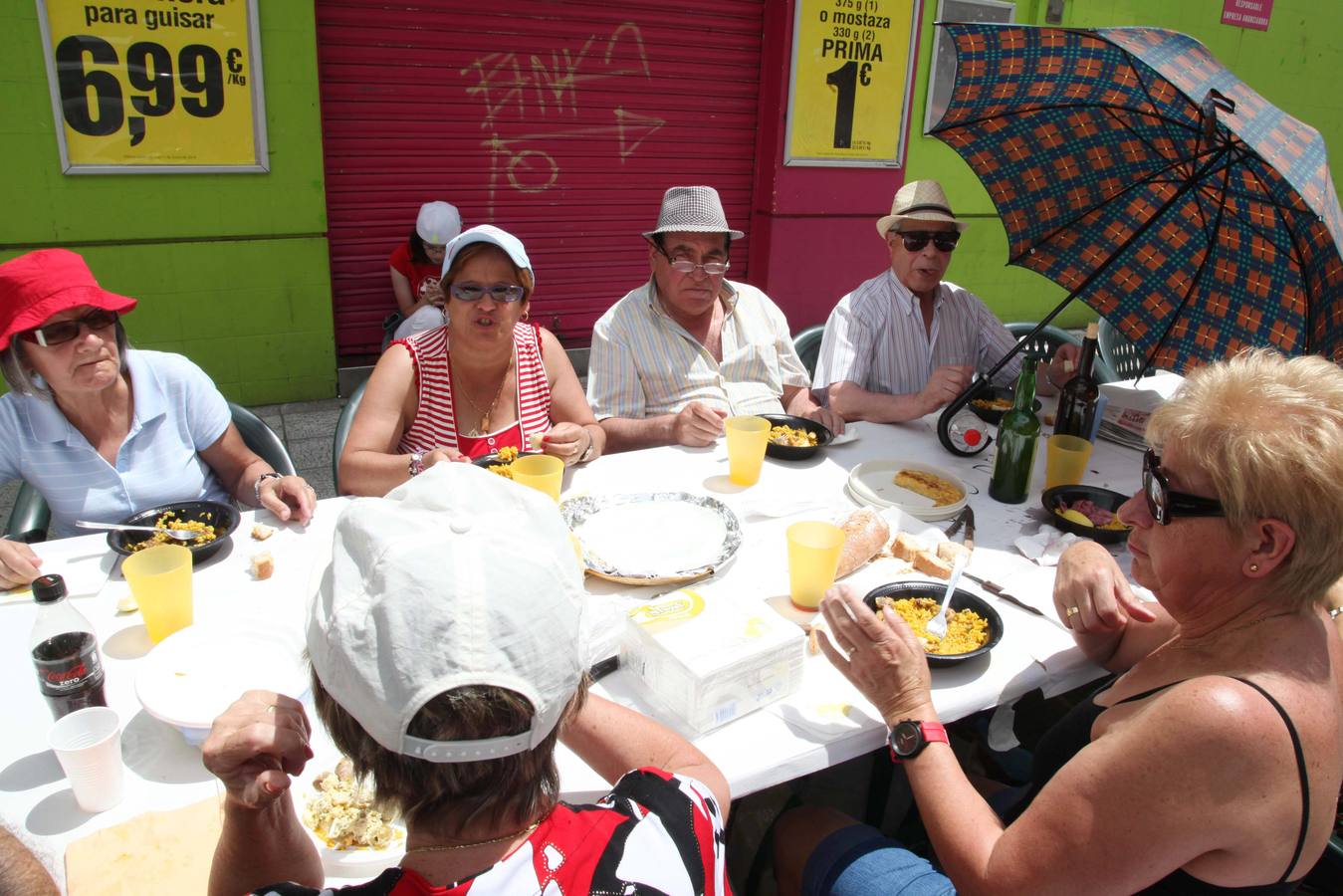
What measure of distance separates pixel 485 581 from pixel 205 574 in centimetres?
Answer: 153

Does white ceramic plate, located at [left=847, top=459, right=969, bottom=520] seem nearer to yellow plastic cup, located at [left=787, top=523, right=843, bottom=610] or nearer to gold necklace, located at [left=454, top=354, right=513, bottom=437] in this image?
yellow plastic cup, located at [left=787, top=523, right=843, bottom=610]

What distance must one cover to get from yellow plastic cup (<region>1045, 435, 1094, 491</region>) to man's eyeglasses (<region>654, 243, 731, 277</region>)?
1503 mm

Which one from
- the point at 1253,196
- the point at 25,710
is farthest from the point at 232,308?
the point at 1253,196

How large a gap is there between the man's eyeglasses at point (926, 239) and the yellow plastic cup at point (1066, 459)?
133cm

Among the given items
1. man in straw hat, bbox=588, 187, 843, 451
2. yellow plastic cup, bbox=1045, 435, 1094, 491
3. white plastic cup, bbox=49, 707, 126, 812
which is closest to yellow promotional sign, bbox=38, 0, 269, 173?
man in straw hat, bbox=588, 187, 843, 451

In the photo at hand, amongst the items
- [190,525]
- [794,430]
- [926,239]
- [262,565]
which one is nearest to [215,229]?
[190,525]

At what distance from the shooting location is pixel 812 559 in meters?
2.02

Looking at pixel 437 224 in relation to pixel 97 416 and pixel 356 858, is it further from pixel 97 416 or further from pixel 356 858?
pixel 356 858

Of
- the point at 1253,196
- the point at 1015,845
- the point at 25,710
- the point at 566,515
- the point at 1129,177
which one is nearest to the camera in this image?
the point at 1015,845

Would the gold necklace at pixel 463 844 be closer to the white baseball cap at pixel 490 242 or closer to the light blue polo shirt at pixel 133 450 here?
the light blue polo shirt at pixel 133 450

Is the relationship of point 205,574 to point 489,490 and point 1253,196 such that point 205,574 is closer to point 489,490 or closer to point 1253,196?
point 489,490

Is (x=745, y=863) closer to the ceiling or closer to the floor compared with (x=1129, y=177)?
closer to the floor

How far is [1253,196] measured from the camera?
9.34 ft

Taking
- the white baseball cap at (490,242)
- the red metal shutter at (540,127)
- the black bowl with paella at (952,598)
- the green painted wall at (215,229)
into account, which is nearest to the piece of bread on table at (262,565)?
the white baseball cap at (490,242)
